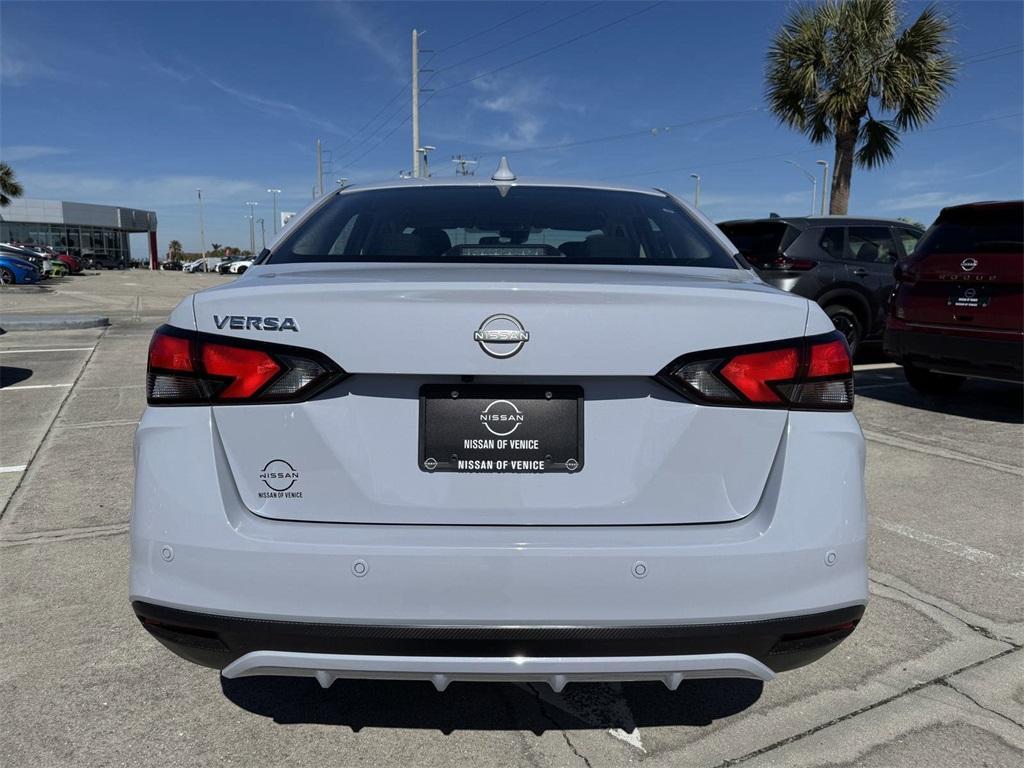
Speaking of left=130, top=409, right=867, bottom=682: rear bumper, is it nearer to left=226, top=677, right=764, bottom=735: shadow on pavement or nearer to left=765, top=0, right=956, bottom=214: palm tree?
left=226, top=677, right=764, bottom=735: shadow on pavement

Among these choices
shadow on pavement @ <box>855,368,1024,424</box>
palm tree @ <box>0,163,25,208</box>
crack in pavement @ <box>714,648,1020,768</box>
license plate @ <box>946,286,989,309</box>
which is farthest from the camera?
palm tree @ <box>0,163,25,208</box>

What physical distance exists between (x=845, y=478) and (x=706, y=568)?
41cm

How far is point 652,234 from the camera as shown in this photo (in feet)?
9.17

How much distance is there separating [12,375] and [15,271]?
22.9m

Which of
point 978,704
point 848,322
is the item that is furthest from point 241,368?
point 848,322

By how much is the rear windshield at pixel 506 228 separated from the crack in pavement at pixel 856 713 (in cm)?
140

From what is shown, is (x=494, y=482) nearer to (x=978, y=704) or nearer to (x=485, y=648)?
(x=485, y=648)

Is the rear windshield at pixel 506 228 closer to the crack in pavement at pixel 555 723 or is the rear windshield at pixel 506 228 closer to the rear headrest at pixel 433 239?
the rear headrest at pixel 433 239

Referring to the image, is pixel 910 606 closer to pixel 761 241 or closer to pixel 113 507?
pixel 113 507

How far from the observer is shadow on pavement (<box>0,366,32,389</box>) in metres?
8.02

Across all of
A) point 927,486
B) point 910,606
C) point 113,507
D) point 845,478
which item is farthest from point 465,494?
point 927,486

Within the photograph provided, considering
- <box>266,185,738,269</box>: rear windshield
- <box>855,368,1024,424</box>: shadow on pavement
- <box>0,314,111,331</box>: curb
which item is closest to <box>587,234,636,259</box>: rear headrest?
<box>266,185,738,269</box>: rear windshield

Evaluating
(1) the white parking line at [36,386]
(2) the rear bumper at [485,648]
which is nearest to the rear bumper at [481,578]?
(2) the rear bumper at [485,648]

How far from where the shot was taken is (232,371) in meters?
1.75
